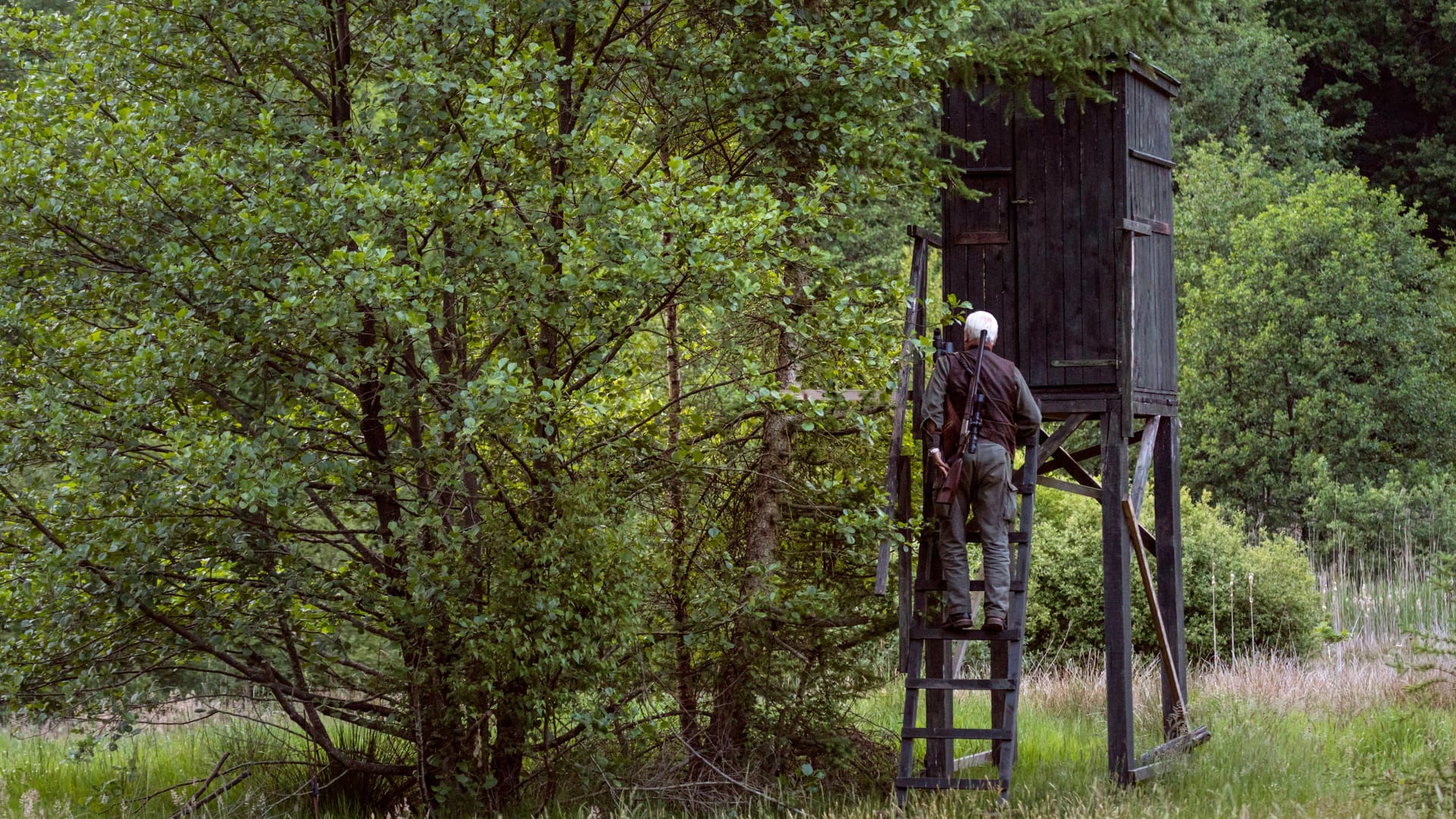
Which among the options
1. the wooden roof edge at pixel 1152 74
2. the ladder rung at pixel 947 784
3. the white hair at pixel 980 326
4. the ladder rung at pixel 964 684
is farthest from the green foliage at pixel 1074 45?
the ladder rung at pixel 947 784

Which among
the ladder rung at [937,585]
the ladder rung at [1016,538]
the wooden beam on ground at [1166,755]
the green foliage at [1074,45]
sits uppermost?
the green foliage at [1074,45]

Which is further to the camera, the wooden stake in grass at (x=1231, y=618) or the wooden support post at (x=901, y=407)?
the wooden stake in grass at (x=1231, y=618)

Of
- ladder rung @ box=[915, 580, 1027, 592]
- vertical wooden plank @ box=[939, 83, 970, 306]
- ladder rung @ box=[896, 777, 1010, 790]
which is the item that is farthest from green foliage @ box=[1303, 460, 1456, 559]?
ladder rung @ box=[896, 777, 1010, 790]

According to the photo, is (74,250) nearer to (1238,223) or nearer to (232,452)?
(232,452)

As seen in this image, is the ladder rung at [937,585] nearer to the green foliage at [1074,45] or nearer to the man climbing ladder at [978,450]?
the man climbing ladder at [978,450]

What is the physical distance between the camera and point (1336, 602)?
1620 cm

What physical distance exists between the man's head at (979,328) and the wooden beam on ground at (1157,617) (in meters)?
1.72

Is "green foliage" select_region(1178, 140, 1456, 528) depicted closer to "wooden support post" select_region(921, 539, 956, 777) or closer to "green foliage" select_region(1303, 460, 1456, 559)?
"green foliage" select_region(1303, 460, 1456, 559)

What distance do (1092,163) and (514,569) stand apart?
5.33 m

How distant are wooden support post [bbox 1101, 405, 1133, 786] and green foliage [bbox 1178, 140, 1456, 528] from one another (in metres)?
14.3

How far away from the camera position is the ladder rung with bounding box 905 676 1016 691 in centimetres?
855

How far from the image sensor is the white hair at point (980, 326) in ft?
30.7

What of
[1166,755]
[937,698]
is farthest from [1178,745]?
[937,698]

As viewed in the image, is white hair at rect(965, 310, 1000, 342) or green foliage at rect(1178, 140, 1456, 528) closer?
white hair at rect(965, 310, 1000, 342)
